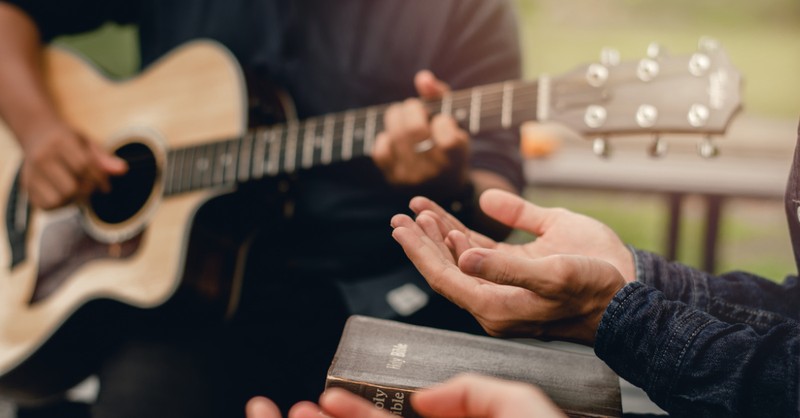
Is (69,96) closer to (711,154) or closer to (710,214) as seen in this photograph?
(711,154)

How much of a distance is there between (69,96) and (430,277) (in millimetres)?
882

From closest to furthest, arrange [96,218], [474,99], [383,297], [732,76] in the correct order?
[732,76] → [474,99] → [383,297] → [96,218]

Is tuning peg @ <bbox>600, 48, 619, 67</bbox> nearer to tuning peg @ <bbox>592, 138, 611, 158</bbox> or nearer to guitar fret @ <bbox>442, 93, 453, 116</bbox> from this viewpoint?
tuning peg @ <bbox>592, 138, 611, 158</bbox>

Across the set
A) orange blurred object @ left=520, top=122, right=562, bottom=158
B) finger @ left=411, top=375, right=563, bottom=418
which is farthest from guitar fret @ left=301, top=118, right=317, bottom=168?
orange blurred object @ left=520, top=122, right=562, bottom=158

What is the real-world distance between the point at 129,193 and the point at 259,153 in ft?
0.70

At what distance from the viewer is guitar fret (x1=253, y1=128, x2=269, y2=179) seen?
2.85ft

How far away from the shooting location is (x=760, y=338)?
0.41 metres

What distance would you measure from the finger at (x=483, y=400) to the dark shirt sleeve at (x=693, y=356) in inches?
4.3

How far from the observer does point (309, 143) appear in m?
0.84

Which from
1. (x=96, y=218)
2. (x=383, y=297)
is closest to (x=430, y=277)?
(x=383, y=297)

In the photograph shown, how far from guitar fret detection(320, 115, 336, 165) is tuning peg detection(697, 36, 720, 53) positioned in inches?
16.5

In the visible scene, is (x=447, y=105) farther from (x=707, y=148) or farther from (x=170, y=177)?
(x=170, y=177)

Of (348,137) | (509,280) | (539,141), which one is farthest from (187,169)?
(539,141)

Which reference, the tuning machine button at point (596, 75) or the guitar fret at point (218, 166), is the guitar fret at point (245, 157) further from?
the tuning machine button at point (596, 75)
